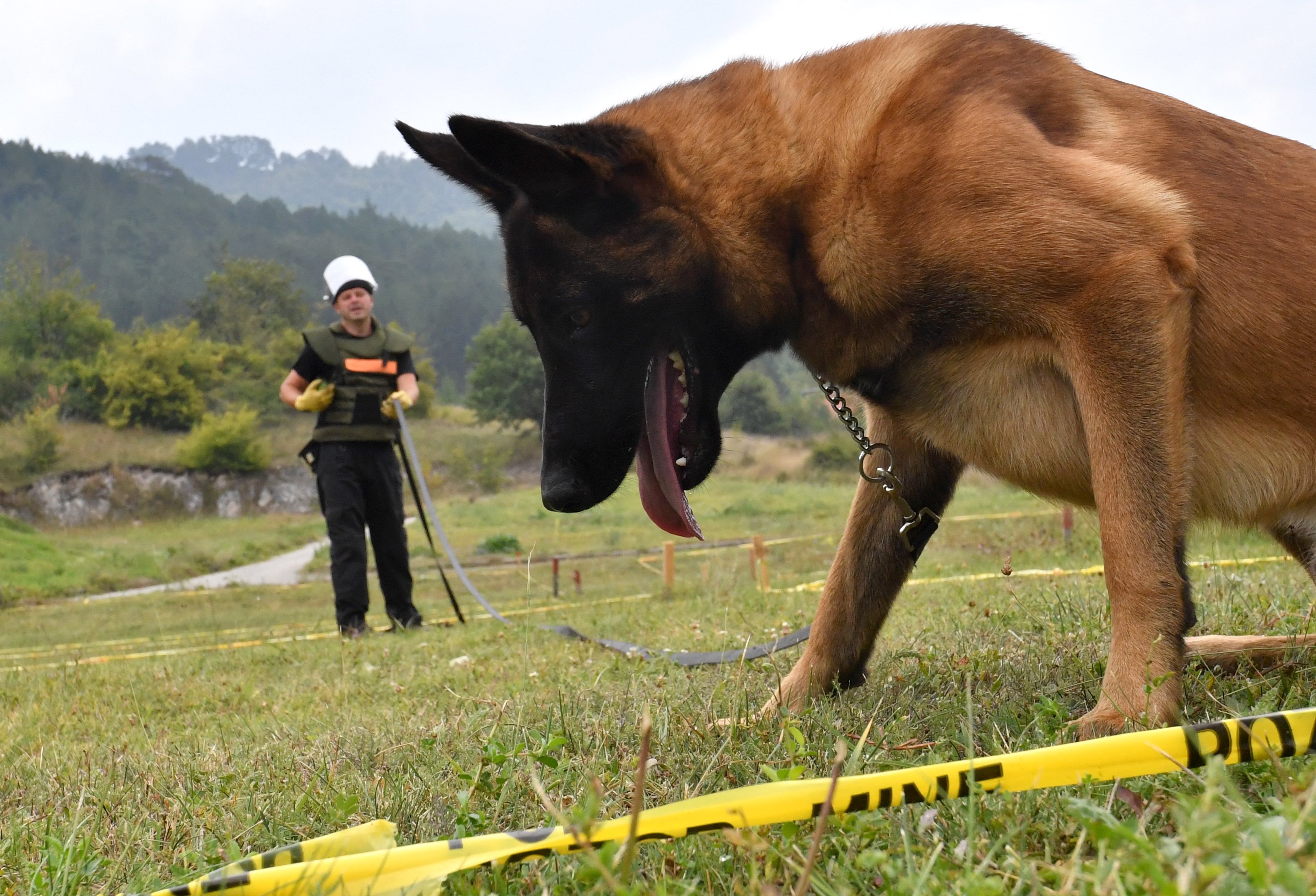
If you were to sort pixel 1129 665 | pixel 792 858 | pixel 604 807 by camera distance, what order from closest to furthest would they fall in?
pixel 792 858 → pixel 604 807 → pixel 1129 665

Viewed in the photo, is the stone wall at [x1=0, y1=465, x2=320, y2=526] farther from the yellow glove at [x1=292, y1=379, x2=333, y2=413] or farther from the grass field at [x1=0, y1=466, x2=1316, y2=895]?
the grass field at [x1=0, y1=466, x2=1316, y2=895]

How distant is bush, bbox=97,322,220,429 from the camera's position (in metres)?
42.3

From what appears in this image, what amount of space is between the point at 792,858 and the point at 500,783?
26.4 inches

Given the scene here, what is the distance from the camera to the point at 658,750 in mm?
Result: 1956

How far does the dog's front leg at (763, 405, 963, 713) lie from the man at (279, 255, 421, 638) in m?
5.33

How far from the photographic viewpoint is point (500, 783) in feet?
5.79

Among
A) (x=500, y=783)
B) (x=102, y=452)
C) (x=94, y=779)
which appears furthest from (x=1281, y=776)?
(x=102, y=452)

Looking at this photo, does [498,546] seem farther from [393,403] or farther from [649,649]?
[649,649]

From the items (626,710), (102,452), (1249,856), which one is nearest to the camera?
(1249,856)

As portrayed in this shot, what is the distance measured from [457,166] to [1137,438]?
174 cm

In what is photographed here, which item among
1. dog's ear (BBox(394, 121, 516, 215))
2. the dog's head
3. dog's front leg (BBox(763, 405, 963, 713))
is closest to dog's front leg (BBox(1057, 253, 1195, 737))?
dog's front leg (BBox(763, 405, 963, 713))

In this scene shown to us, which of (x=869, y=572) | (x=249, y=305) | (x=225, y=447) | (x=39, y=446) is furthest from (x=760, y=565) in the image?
(x=249, y=305)

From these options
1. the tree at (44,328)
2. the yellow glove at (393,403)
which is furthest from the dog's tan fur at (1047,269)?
the tree at (44,328)

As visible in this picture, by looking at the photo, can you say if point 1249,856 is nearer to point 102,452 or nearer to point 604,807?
point 604,807
